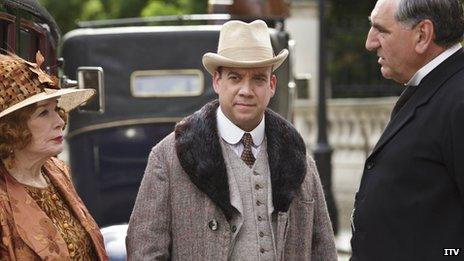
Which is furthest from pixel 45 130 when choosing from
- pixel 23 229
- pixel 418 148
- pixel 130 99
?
pixel 130 99

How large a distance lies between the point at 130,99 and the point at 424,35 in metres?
5.33

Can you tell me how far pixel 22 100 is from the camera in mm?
4211

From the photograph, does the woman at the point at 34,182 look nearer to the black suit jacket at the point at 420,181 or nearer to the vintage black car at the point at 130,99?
the black suit jacket at the point at 420,181

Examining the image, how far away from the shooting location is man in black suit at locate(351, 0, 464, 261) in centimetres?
400

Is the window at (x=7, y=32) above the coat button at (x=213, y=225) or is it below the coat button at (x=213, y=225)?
above

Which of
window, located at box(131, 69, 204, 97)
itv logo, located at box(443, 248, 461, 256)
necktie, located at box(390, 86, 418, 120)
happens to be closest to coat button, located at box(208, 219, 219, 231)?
necktie, located at box(390, 86, 418, 120)

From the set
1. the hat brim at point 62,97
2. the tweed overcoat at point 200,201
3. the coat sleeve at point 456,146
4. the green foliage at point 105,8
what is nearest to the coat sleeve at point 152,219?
the tweed overcoat at point 200,201

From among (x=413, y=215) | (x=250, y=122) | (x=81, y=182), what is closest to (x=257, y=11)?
(x=81, y=182)

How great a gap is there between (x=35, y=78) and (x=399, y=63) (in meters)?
1.36

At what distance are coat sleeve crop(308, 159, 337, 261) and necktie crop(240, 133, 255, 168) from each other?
29 cm

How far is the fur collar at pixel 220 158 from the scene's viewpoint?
4594 mm

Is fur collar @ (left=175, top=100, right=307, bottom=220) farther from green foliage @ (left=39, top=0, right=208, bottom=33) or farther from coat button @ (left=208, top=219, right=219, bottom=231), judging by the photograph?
green foliage @ (left=39, top=0, right=208, bottom=33)

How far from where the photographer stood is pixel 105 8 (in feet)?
72.8

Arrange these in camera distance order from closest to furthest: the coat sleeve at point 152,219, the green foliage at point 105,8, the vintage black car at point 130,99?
the coat sleeve at point 152,219, the vintage black car at point 130,99, the green foliage at point 105,8
